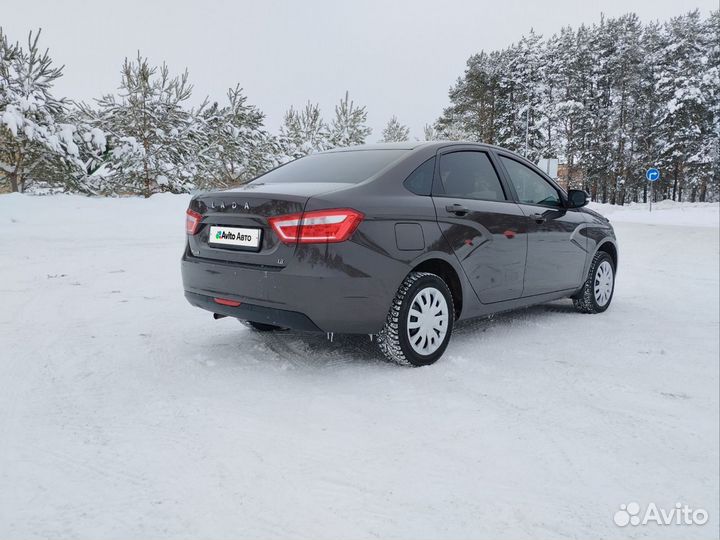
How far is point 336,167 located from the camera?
14.3ft

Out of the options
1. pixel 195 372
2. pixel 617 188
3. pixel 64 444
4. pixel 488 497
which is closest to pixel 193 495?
pixel 64 444

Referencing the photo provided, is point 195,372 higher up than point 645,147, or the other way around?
Answer: point 645,147

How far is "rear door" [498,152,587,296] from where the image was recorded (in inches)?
199

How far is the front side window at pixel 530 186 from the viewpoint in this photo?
5.11 meters

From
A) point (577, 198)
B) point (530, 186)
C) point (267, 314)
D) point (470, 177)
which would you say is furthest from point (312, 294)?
point (577, 198)

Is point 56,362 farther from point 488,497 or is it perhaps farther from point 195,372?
point 488,497

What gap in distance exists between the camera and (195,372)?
382 cm

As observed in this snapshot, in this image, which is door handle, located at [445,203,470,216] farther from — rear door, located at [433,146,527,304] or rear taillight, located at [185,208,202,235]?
rear taillight, located at [185,208,202,235]

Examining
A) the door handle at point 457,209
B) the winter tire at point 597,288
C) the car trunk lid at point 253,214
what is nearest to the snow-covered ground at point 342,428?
the winter tire at point 597,288

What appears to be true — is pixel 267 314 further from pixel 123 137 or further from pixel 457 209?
pixel 123 137

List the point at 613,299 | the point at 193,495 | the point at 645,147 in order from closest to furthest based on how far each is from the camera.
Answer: the point at 193,495 → the point at 613,299 → the point at 645,147

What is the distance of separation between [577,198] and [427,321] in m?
2.45

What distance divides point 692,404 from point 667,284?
196 inches

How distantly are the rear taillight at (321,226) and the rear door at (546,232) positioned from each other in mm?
2035
